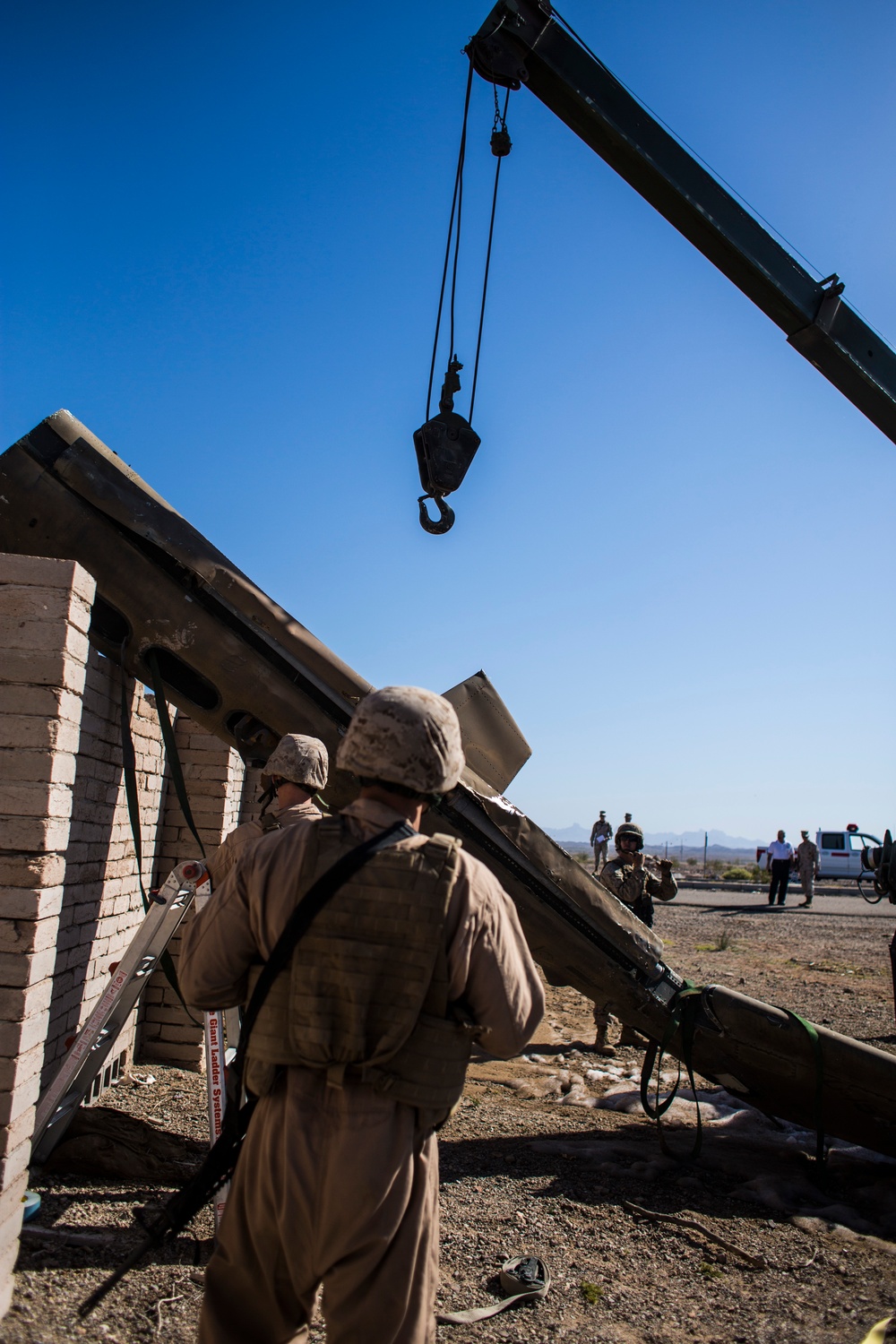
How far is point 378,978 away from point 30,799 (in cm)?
166

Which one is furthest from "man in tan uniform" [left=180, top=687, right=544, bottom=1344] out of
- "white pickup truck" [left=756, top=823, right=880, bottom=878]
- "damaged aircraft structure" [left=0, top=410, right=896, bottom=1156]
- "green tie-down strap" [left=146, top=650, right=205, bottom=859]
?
"white pickup truck" [left=756, top=823, right=880, bottom=878]

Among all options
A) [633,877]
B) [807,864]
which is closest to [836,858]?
[807,864]

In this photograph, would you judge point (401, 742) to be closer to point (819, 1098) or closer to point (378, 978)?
point (378, 978)

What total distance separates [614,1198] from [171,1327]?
2076 mm

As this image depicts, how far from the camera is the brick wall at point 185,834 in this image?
5.16 m

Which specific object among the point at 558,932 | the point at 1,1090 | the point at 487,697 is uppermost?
the point at 487,697

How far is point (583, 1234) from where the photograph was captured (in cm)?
353

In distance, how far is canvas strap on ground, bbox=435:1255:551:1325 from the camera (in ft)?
9.23

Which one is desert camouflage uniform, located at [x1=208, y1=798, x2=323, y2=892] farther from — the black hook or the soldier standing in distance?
the soldier standing in distance

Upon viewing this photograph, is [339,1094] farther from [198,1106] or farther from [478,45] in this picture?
[478,45]

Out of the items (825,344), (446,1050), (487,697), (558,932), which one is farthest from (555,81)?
(446,1050)

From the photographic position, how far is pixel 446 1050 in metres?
1.80

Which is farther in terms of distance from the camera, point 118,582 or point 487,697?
point 487,697

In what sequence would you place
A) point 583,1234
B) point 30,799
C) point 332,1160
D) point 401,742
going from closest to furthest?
point 332,1160 → point 401,742 → point 30,799 → point 583,1234
